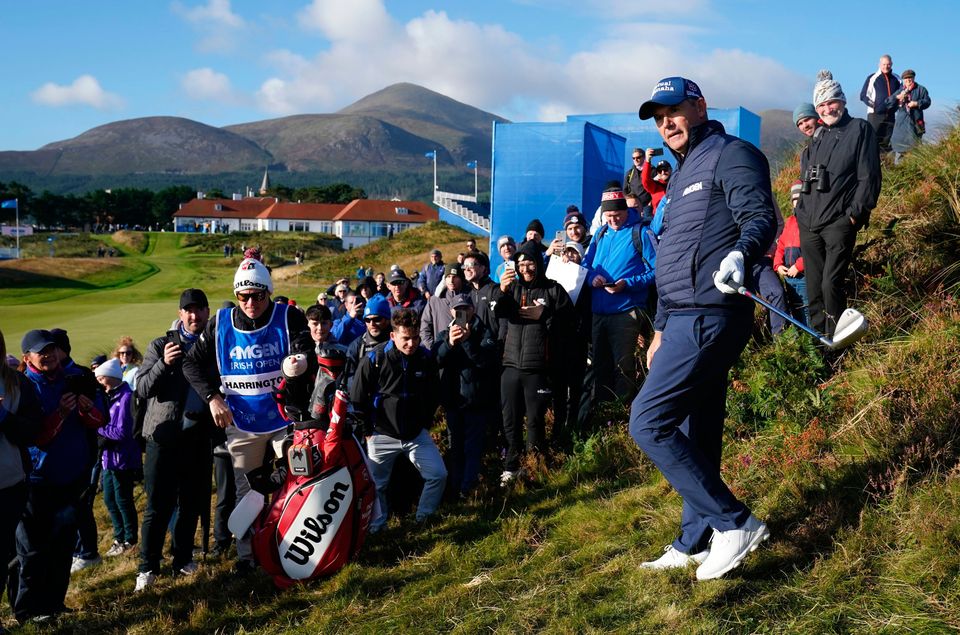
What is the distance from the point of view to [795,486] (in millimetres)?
4578

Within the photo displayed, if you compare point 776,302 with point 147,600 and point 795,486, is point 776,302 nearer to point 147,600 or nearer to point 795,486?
point 795,486

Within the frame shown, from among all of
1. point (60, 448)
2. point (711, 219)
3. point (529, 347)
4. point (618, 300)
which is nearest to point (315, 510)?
point (60, 448)

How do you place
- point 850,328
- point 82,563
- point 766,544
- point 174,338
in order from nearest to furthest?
point 850,328 < point 766,544 < point 174,338 < point 82,563

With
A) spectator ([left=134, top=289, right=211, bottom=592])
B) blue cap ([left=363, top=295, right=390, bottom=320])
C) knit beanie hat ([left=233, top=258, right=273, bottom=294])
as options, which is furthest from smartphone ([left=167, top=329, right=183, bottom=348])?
blue cap ([left=363, top=295, right=390, bottom=320])

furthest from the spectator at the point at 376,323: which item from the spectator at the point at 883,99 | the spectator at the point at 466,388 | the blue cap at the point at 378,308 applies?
the spectator at the point at 883,99

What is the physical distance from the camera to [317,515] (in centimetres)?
522

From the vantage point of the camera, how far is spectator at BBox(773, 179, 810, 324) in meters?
7.02

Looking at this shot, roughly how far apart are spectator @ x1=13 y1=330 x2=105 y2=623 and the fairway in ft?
41.2

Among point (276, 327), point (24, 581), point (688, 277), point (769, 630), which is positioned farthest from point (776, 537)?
point (24, 581)

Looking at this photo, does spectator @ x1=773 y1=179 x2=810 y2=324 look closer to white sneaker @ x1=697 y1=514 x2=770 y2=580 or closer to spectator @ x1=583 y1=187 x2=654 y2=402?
spectator @ x1=583 y1=187 x2=654 y2=402

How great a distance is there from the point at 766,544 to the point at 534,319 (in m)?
3.15

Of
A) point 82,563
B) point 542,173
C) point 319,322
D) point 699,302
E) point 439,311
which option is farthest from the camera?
point 542,173

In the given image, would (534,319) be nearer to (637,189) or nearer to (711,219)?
(711,219)

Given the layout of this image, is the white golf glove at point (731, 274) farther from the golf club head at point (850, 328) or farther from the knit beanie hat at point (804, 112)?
the knit beanie hat at point (804, 112)
